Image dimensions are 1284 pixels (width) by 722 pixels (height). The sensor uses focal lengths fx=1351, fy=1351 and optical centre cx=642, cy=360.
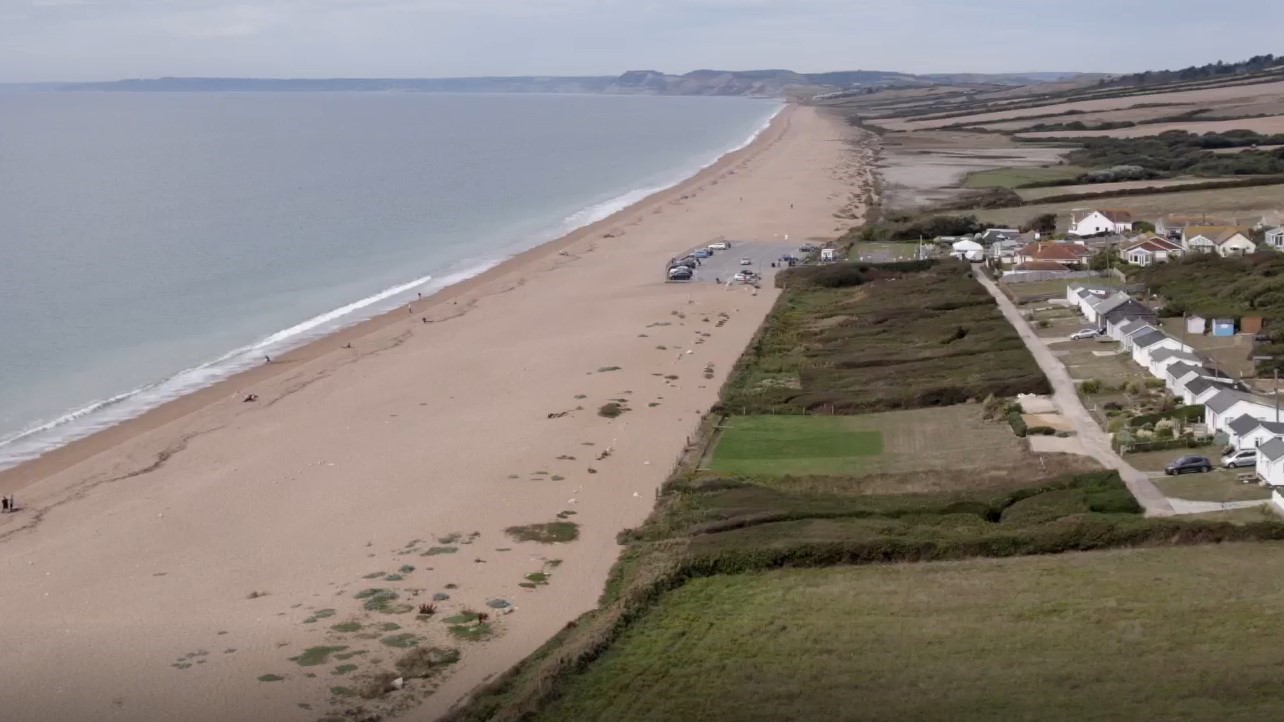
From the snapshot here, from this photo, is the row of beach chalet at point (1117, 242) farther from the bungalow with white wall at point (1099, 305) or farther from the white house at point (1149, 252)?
the bungalow with white wall at point (1099, 305)

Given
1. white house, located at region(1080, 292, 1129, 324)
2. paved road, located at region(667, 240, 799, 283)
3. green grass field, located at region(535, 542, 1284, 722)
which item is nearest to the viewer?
green grass field, located at region(535, 542, 1284, 722)

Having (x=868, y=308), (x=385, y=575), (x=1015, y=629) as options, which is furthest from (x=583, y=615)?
(x=868, y=308)

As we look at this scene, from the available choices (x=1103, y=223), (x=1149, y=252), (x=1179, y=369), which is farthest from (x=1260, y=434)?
(x=1103, y=223)

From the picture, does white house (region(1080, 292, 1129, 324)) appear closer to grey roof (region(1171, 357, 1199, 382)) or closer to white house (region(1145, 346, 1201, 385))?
white house (region(1145, 346, 1201, 385))

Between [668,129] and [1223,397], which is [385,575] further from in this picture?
[668,129]

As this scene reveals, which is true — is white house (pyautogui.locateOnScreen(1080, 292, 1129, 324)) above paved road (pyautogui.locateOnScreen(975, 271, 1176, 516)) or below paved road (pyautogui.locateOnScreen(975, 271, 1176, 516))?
above

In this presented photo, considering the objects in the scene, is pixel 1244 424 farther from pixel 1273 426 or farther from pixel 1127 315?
pixel 1127 315

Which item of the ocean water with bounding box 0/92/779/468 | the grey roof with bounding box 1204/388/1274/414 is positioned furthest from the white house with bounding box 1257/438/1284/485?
the ocean water with bounding box 0/92/779/468
